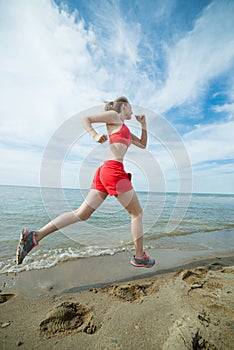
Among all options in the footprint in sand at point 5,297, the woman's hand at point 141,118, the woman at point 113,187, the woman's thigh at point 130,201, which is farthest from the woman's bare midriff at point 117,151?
the footprint in sand at point 5,297

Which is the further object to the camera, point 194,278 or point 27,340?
point 194,278

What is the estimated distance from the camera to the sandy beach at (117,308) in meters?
1.28

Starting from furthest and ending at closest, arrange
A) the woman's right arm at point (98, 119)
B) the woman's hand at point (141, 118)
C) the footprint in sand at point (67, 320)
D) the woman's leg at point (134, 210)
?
the woman's hand at point (141, 118)
the woman's leg at point (134, 210)
the woman's right arm at point (98, 119)
the footprint in sand at point (67, 320)

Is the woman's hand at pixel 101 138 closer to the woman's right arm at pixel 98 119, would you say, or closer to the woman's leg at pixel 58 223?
the woman's right arm at pixel 98 119

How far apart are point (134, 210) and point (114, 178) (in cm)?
47

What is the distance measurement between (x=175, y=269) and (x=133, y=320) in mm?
1478

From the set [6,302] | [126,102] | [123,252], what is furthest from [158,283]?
[126,102]

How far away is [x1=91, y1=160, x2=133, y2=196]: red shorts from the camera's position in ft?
7.11

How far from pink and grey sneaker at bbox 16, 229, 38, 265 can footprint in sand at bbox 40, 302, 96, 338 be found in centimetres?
76

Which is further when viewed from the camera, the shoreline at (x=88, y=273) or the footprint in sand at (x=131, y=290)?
the shoreline at (x=88, y=273)

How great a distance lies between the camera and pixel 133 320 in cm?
149

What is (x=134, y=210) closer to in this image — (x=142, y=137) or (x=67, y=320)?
(x=142, y=137)

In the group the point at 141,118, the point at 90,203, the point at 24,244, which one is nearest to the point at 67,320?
the point at 24,244

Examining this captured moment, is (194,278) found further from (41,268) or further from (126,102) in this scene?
(126,102)
